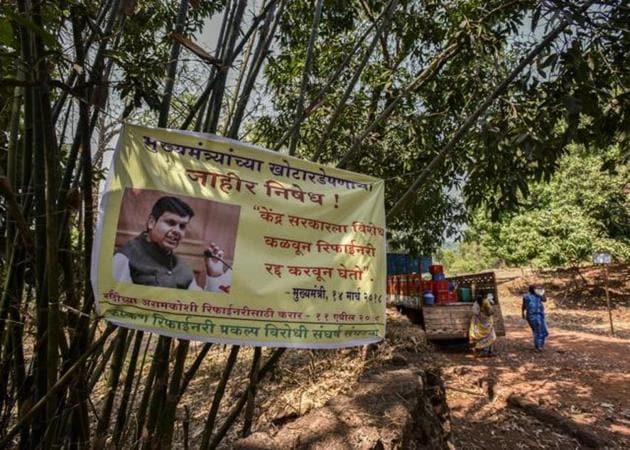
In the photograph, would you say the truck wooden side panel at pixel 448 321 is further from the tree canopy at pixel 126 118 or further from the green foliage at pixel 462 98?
the tree canopy at pixel 126 118

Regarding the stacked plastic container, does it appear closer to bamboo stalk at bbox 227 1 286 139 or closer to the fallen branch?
the fallen branch

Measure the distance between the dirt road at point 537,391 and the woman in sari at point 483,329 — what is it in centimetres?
21

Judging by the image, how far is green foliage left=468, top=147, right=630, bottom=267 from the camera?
48.8ft

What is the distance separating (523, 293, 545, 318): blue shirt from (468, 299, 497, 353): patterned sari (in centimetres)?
122

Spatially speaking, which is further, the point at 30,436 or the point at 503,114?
the point at 503,114

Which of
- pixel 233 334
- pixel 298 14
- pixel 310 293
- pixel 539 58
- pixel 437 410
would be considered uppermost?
pixel 298 14

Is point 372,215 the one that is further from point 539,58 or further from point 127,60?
point 127,60

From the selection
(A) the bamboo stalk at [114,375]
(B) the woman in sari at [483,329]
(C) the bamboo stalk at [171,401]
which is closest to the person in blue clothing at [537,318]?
(B) the woman in sari at [483,329]

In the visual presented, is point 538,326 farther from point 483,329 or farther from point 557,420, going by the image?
point 557,420

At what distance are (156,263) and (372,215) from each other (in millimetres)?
1012

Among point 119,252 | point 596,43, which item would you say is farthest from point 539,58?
point 119,252

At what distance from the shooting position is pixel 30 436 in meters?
1.94

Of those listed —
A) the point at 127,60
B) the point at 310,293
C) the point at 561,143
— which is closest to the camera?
the point at 310,293

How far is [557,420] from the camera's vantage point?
4500 mm
